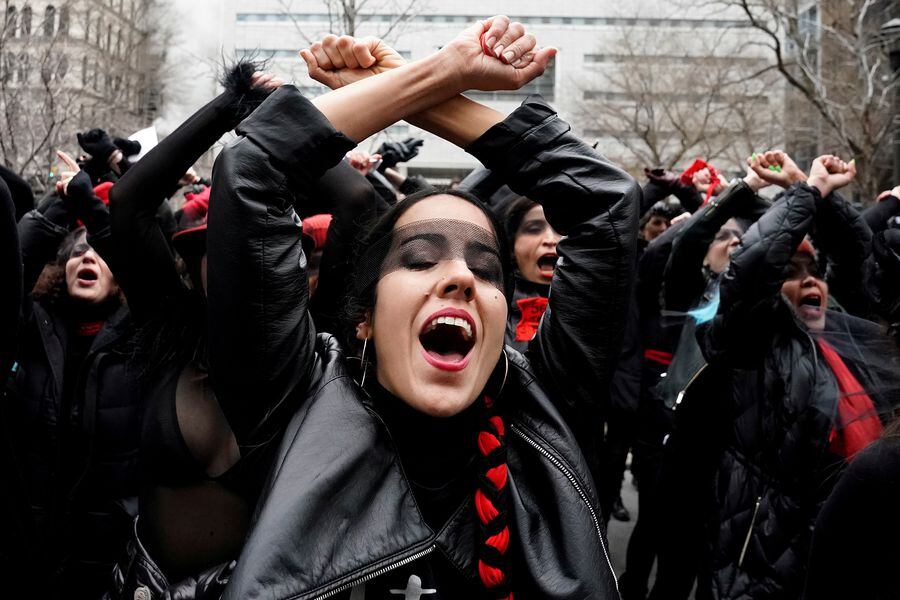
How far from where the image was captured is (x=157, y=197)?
2.34 metres

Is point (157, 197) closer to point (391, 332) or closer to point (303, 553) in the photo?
point (391, 332)

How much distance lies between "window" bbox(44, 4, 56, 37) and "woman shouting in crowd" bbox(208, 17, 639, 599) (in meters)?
9.44

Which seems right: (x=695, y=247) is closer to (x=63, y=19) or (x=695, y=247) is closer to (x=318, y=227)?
(x=318, y=227)

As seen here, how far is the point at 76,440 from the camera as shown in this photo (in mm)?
3248

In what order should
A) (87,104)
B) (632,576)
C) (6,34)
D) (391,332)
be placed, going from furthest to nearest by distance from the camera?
(87,104)
(6,34)
(632,576)
(391,332)

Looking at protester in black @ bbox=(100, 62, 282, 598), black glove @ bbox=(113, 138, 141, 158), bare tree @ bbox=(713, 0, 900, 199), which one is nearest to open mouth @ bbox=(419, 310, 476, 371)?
protester in black @ bbox=(100, 62, 282, 598)

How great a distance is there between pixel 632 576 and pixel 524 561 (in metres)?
2.80

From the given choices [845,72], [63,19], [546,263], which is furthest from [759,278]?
[845,72]

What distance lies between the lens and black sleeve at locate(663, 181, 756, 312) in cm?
352

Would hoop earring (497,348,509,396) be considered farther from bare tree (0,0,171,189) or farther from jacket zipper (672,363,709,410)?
bare tree (0,0,171,189)

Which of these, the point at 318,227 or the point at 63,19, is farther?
the point at 63,19

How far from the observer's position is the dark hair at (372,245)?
1.78m

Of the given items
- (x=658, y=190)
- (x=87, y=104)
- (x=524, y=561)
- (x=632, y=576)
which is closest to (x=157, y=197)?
(x=524, y=561)

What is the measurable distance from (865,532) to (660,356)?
337 cm
